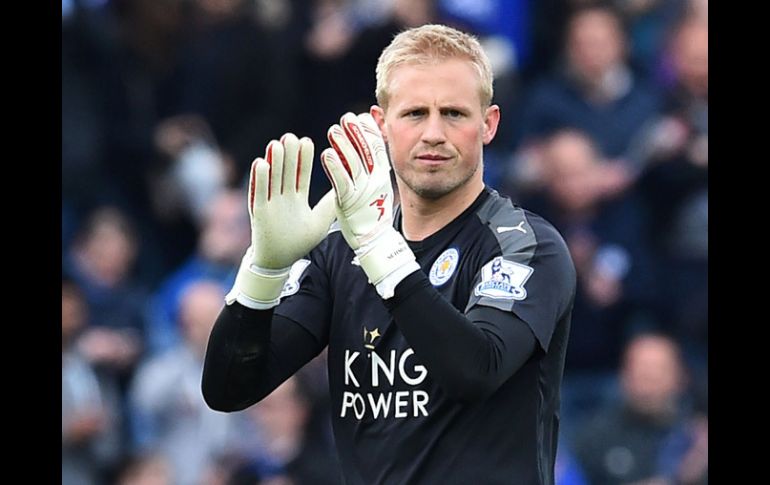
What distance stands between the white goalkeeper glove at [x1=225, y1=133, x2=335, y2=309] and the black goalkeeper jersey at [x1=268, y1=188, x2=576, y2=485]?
20 cm

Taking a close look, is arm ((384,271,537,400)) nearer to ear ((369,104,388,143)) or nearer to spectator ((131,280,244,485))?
ear ((369,104,388,143))

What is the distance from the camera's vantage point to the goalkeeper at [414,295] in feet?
11.3

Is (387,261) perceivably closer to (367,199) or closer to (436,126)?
(367,199)

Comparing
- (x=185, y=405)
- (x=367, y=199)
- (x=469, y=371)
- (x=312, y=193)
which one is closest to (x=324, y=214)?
(x=367, y=199)

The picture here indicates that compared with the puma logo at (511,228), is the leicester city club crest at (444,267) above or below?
below

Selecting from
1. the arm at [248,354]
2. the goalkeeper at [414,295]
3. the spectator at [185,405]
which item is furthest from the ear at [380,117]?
the spectator at [185,405]

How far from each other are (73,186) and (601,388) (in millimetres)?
3100

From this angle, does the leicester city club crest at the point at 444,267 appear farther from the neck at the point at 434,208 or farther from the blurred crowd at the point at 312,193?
the blurred crowd at the point at 312,193

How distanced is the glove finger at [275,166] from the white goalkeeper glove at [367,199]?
0.38ft

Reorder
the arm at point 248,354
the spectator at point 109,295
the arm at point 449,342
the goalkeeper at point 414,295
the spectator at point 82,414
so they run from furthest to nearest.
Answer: the spectator at point 109,295 → the spectator at point 82,414 → the arm at point 248,354 → the goalkeeper at point 414,295 → the arm at point 449,342

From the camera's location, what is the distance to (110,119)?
26.0ft

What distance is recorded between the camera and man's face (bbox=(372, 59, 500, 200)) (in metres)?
3.66
